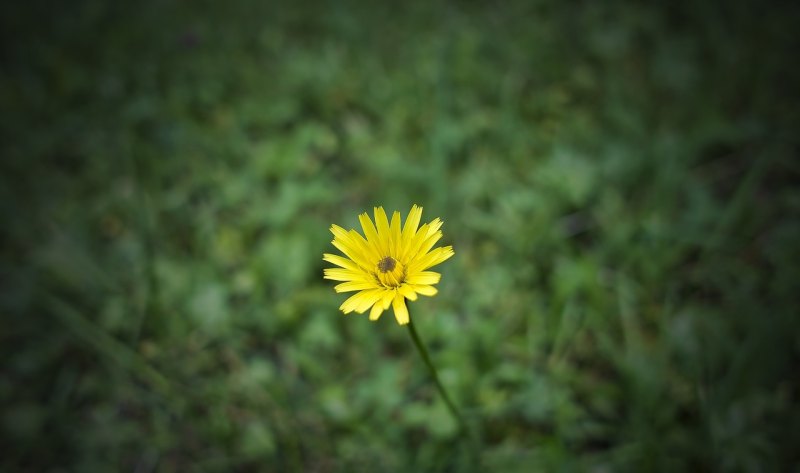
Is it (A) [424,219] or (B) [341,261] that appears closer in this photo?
→ (B) [341,261]

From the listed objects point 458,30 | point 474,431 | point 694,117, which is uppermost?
point 458,30

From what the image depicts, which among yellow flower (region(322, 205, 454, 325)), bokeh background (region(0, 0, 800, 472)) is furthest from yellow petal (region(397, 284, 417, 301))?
bokeh background (region(0, 0, 800, 472))

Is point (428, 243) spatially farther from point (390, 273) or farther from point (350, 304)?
point (350, 304)

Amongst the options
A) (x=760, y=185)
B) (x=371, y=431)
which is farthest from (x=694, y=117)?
(x=371, y=431)

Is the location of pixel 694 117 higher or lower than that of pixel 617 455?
higher

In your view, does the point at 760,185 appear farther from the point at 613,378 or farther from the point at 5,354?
→ the point at 5,354

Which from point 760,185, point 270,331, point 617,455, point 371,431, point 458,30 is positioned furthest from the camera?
point 458,30

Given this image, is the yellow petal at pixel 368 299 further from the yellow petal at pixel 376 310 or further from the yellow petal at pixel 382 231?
the yellow petal at pixel 382 231

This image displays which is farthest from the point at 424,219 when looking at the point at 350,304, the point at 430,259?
the point at 350,304
